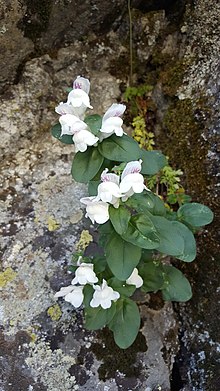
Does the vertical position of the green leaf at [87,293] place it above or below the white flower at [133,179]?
below

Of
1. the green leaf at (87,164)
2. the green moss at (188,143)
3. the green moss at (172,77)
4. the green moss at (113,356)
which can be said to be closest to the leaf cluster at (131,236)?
the green leaf at (87,164)

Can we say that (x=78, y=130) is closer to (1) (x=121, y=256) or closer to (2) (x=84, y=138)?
(2) (x=84, y=138)

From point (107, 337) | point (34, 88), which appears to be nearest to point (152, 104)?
point (34, 88)

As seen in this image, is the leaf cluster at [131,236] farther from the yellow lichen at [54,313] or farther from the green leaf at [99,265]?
the yellow lichen at [54,313]

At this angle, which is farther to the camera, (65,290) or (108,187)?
(65,290)

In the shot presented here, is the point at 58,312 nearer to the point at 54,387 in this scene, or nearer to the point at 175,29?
the point at 54,387

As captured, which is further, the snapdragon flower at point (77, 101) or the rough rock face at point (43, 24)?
the rough rock face at point (43, 24)

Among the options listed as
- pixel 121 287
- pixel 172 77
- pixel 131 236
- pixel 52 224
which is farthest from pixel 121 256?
pixel 172 77
